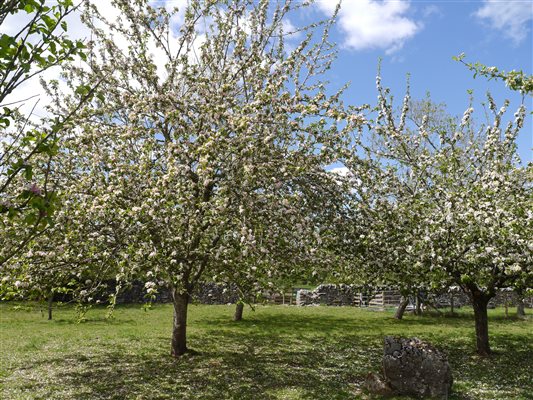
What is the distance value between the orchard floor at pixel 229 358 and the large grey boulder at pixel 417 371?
0.59 meters

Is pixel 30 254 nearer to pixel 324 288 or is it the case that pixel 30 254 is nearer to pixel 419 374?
pixel 419 374

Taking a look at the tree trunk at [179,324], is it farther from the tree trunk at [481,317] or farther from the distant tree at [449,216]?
the tree trunk at [481,317]

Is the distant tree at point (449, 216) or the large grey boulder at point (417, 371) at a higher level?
the distant tree at point (449, 216)

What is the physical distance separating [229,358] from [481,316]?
10.3 m

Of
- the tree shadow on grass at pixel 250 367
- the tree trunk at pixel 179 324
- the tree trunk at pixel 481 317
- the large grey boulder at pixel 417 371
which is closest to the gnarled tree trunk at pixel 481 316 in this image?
the tree trunk at pixel 481 317

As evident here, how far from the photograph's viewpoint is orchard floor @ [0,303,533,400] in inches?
536

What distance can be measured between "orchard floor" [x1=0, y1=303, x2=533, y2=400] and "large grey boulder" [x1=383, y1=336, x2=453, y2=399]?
1.93 ft

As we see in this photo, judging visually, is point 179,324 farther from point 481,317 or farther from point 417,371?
point 481,317

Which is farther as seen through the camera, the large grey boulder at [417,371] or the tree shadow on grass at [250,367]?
the tree shadow on grass at [250,367]

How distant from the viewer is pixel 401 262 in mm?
16312

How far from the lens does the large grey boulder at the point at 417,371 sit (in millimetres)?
13219

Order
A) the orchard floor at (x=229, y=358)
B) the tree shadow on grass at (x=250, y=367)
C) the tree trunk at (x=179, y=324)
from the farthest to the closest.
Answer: the tree trunk at (x=179, y=324) → the orchard floor at (x=229, y=358) → the tree shadow on grass at (x=250, y=367)

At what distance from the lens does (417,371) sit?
13.5 m

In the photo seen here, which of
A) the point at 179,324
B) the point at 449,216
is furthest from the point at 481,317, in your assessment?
the point at 179,324
